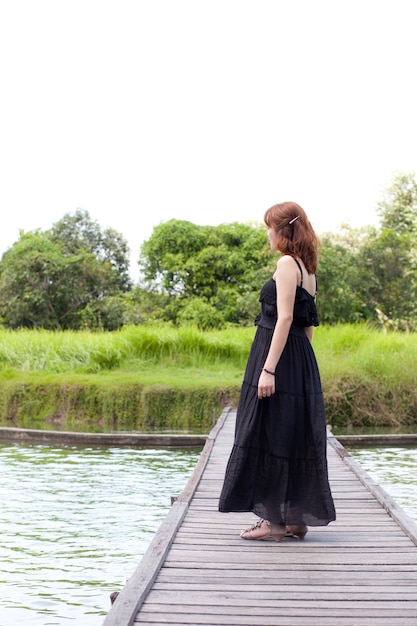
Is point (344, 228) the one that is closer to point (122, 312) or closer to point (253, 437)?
point (122, 312)

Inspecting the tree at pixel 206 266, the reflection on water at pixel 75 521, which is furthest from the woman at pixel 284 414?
the tree at pixel 206 266

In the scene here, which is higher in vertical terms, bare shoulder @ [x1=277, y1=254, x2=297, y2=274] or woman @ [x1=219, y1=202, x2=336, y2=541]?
bare shoulder @ [x1=277, y1=254, x2=297, y2=274]

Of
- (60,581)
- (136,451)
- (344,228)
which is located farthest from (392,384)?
(344,228)

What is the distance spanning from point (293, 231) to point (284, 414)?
0.94 m

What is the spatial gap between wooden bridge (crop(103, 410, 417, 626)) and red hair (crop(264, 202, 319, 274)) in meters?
1.45

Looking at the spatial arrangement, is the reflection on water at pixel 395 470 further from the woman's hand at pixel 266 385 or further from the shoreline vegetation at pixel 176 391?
the woman's hand at pixel 266 385

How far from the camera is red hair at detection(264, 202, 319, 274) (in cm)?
487

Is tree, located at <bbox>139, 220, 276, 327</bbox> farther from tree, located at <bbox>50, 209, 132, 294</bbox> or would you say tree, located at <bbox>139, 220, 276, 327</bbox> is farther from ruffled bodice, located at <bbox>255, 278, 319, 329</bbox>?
ruffled bodice, located at <bbox>255, 278, 319, 329</bbox>

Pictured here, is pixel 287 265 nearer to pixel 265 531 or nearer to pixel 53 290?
pixel 265 531

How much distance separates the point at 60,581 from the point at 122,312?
26.5 meters

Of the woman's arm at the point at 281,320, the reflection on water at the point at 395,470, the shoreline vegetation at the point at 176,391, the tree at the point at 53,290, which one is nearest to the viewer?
the woman's arm at the point at 281,320

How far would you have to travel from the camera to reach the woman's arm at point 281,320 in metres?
4.74

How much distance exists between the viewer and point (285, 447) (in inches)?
189

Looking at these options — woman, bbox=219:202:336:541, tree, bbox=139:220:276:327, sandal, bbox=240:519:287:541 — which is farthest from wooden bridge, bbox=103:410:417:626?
tree, bbox=139:220:276:327
